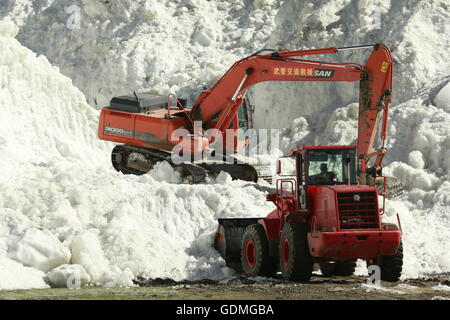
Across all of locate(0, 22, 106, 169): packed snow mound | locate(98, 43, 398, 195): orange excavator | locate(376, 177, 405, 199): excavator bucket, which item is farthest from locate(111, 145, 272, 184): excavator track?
locate(376, 177, 405, 199): excavator bucket

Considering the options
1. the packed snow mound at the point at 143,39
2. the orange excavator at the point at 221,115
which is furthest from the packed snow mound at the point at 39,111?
the packed snow mound at the point at 143,39

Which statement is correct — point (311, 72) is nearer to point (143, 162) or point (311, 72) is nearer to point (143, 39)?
point (143, 162)

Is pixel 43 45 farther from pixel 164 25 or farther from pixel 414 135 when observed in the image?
pixel 414 135

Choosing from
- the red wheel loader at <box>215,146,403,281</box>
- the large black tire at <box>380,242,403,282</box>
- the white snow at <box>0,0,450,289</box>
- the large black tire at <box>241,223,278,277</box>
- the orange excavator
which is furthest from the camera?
the orange excavator

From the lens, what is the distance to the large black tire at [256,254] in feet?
48.1

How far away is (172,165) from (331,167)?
22.3 feet

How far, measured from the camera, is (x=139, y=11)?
3148cm

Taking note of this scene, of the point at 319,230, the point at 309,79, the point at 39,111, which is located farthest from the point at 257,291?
the point at 39,111

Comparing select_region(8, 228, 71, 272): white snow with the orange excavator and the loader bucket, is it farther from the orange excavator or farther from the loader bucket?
the orange excavator

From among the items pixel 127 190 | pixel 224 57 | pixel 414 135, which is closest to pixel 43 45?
pixel 224 57

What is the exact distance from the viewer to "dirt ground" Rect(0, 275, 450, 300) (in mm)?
12352

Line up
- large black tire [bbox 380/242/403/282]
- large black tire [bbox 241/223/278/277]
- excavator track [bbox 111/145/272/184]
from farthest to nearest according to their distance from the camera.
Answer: excavator track [bbox 111/145/272/184] → large black tire [bbox 241/223/278/277] → large black tire [bbox 380/242/403/282]

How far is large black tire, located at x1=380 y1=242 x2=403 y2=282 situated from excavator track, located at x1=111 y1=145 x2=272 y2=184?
641 centimetres

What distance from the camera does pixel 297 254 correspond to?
45.5ft
